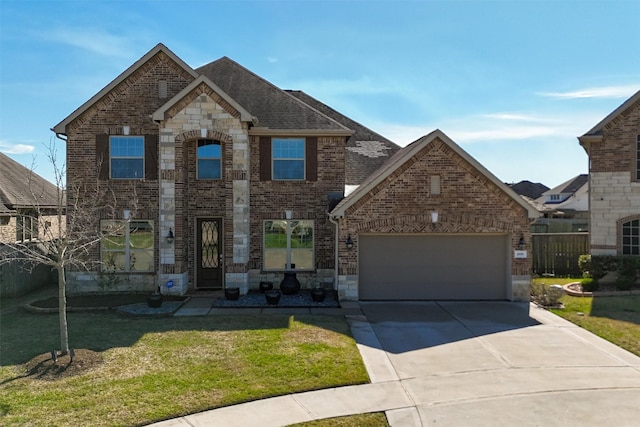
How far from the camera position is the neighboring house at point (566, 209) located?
2522 centimetres

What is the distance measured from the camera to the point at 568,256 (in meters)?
17.6

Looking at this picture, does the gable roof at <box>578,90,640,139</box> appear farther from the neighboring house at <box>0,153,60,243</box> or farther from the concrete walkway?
the neighboring house at <box>0,153,60,243</box>

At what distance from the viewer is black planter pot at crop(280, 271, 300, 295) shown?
13773mm

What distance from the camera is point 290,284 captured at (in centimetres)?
1379

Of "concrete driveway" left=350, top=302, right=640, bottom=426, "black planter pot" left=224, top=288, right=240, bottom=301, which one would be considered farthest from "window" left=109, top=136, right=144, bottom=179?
"concrete driveway" left=350, top=302, right=640, bottom=426

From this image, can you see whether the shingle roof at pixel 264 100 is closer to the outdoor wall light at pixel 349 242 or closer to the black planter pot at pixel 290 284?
the outdoor wall light at pixel 349 242

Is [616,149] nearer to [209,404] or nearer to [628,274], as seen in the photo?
[628,274]

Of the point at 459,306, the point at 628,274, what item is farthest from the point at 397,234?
the point at 628,274

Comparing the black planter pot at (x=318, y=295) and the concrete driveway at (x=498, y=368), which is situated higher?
the black planter pot at (x=318, y=295)

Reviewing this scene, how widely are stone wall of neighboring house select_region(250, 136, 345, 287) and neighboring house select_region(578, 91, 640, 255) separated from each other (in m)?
9.59

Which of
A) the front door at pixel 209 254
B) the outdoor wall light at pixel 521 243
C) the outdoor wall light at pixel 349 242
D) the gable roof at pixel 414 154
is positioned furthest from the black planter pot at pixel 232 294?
the outdoor wall light at pixel 521 243

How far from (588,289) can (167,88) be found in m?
16.2

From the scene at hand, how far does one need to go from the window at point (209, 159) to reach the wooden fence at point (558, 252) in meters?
12.9

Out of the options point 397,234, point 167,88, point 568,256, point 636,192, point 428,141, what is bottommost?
point 568,256
